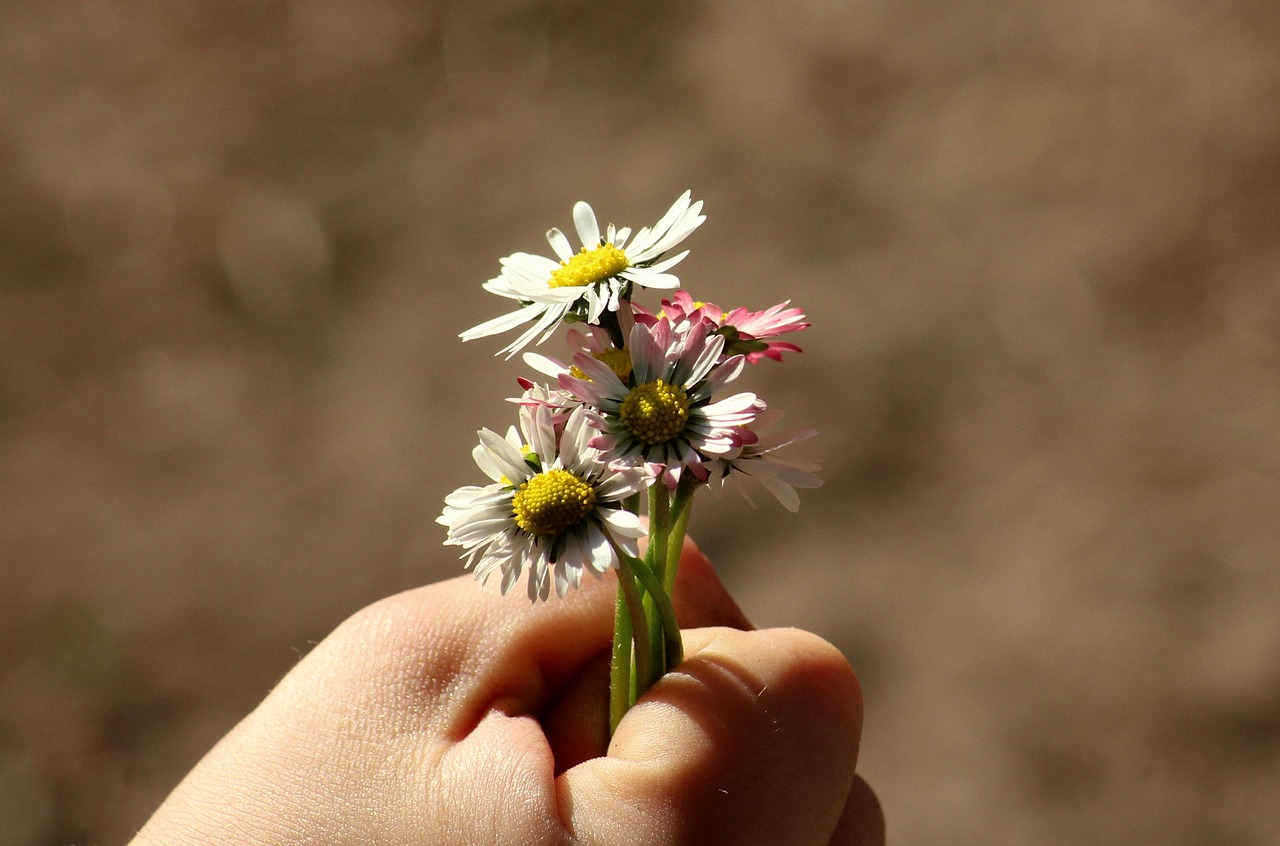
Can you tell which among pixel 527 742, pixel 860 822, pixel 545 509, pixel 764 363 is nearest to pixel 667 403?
pixel 545 509

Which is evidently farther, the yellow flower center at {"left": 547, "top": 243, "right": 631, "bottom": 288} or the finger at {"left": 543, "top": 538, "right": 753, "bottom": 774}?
the finger at {"left": 543, "top": 538, "right": 753, "bottom": 774}

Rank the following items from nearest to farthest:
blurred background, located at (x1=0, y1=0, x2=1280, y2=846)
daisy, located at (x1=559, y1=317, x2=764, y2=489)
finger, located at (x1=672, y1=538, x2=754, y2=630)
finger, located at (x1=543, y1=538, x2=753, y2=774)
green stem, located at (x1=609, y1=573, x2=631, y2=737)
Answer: daisy, located at (x1=559, y1=317, x2=764, y2=489) < green stem, located at (x1=609, y1=573, x2=631, y2=737) < finger, located at (x1=543, y1=538, x2=753, y2=774) < finger, located at (x1=672, y1=538, x2=754, y2=630) < blurred background, located at (x1=0, y1=0, x2=1280, y2=846)

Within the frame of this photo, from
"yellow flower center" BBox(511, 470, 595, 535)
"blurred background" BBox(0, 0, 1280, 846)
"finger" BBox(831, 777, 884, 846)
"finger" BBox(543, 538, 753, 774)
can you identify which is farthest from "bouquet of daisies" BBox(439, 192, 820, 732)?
"blurred background" BBox(0, 0, 1280, 846)

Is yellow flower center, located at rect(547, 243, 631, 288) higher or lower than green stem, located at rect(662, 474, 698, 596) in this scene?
higher

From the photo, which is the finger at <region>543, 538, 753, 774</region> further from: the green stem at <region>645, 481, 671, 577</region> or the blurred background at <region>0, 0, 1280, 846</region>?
the blurred background at <region>0, 0, 1280, 846</region>

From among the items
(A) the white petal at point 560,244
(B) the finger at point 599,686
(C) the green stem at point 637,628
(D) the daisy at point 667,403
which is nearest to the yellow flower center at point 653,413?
(D) the daisy at point 667,403

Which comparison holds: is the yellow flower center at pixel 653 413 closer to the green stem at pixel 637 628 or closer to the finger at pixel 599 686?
the green stem at pixel 637 628
